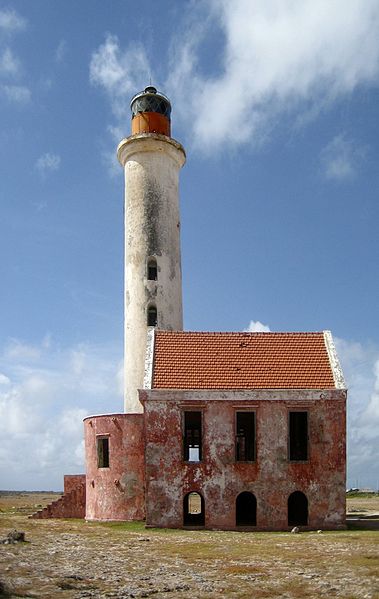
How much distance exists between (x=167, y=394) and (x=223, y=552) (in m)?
7.59

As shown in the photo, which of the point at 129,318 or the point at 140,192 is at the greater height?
the point at 140,192

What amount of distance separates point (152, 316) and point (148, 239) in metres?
3.58

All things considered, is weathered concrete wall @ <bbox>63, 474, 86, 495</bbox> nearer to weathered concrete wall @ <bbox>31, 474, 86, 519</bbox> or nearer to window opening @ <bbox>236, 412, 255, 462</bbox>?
weathered concrete wall @ <bbox>31, 474, 86, 519</bbox>

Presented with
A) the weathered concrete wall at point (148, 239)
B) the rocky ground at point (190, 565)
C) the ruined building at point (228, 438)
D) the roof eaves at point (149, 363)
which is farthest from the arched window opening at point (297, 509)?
the weathered concrete wall at point (148, 239)

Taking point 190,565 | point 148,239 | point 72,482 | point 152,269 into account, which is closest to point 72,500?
point 72,482

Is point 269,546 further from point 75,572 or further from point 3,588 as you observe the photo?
point 3,588

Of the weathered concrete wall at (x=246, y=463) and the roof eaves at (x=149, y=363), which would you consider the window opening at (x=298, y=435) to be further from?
the roof eaves at (x=149, y=363)

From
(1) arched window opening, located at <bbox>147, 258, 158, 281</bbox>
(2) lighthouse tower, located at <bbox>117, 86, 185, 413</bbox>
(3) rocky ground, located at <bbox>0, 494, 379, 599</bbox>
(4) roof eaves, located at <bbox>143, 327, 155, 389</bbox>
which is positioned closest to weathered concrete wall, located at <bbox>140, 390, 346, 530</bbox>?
(4) roof eaves, located at <bbox>143, 327, 155, 389</bbox>

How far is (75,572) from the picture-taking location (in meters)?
14.7

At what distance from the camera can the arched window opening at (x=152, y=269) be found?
1233 inches

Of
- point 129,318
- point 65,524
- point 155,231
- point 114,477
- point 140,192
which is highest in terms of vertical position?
point 140,192

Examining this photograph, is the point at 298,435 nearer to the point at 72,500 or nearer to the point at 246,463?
the point at 246,463

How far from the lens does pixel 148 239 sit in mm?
31391

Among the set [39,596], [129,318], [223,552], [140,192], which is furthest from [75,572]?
[140,192]
